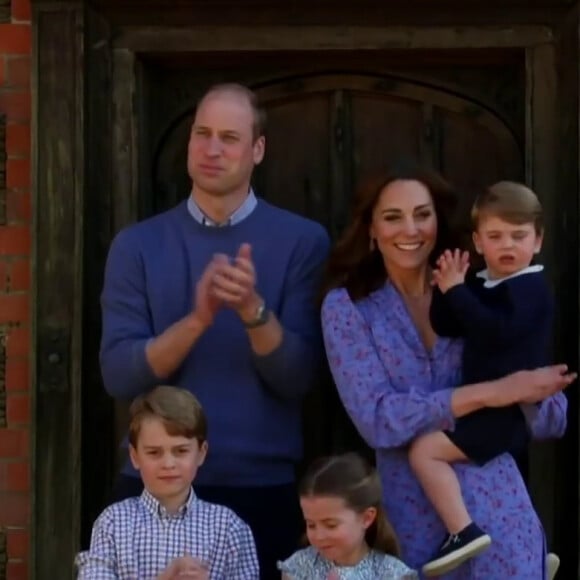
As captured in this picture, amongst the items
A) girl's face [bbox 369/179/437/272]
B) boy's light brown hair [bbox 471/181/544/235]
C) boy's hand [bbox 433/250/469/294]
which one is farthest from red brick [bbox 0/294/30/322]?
boy's light brown hair [bbox 471/181/544/235]

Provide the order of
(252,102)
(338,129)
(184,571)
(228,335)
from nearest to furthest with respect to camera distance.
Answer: (184,571)
(228,335)
(252,102)
(338,129)

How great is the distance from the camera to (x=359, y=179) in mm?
5375

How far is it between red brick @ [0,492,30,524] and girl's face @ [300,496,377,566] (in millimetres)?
1522

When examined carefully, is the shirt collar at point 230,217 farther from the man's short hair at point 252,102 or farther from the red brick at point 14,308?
the red brick at point 14,308

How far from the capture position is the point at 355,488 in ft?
12.9

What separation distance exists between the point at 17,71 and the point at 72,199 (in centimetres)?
48

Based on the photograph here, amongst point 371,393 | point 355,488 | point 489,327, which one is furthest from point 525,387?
point 355,488

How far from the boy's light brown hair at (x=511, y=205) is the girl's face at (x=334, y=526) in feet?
2.82

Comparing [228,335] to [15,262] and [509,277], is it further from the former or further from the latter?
[15,262]

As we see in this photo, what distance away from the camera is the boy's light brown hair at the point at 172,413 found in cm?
401

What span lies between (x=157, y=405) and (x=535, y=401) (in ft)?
3.31

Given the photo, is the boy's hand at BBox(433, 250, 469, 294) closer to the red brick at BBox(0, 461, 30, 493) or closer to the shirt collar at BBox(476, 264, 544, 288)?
the shirt collar at BBox(476, 264, 544, 288)

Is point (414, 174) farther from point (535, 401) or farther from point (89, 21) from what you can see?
point (89, 21)

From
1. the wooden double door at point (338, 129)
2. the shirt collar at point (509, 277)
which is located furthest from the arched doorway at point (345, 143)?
the shirt collar at point (509, 277)
